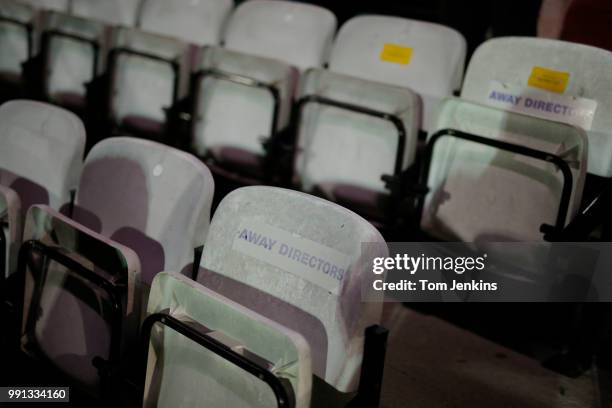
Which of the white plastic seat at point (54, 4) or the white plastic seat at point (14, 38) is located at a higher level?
the white plastic seat at point (54, 4)

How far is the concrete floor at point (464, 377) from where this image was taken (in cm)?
158

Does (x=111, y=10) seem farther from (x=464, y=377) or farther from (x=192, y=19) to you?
(x=464, y=377)

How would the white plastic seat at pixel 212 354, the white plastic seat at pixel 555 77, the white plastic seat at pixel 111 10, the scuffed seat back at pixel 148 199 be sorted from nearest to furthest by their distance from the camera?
the white plastic seat at pixel 212 354
the scuffed seat back at pixel 148 199
the white plastic seat at pixel 555 77
the white plastic seat at pixel 111 10

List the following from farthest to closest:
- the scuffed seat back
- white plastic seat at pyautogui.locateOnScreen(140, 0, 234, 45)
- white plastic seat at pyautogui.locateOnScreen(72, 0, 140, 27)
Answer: white plastic seat at pyautogui.locateOnScreen(72, 0, 140, 27)
white plastic seat at pyautogui.locateOnScreen(140, 0, 234, 45)
the scuffed seat back

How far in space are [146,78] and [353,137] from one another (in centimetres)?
93

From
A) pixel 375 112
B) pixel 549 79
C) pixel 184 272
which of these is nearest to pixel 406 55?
pixel 375 112

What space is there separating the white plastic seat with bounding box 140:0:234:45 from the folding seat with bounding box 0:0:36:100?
1.62 feet

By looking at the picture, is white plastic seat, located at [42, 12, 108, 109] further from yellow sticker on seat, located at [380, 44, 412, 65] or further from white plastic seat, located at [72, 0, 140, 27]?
yellow sticker on seat, located at [380, 44, 412, 65]

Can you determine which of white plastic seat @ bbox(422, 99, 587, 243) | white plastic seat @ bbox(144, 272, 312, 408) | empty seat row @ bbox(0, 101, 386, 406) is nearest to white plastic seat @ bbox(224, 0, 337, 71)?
white plastic seat @ bbox(422, 99, 587, 243)

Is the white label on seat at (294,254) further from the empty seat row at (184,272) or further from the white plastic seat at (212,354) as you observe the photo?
the white plastic seat at (212,354)

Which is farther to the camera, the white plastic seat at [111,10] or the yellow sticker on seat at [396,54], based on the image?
the white plastic seat at [111,10]

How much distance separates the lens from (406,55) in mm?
2143

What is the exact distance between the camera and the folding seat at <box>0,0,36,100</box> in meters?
2.75

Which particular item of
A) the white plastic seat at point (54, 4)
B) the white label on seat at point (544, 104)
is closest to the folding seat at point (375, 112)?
the white label on seat at point (544, 104)
